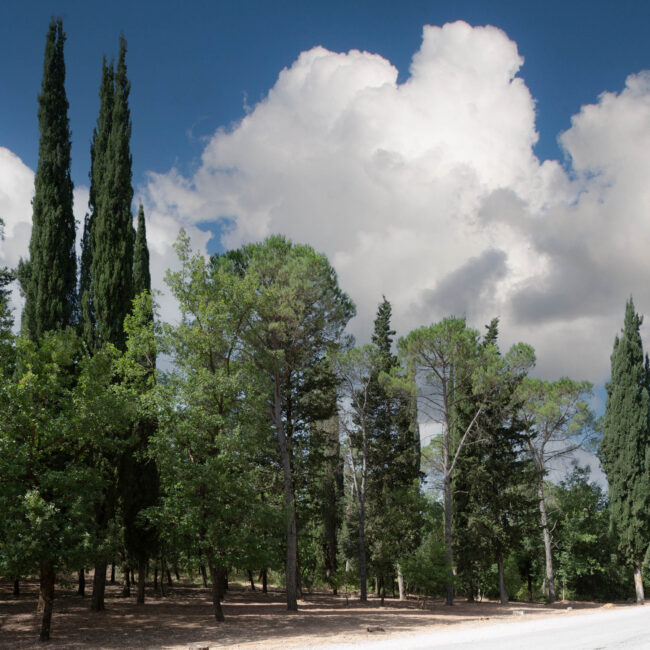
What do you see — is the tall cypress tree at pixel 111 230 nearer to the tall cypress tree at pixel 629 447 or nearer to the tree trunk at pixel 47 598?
the tree trunk at pixel 47 598

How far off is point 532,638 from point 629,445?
22.6 meters

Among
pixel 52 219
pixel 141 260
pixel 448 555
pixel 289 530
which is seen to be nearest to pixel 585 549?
pixel 448 555

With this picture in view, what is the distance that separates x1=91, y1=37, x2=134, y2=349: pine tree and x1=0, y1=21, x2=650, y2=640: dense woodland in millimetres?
86

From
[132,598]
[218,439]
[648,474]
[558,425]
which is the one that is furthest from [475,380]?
[132,598]

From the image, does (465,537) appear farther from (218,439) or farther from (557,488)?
(218,439)

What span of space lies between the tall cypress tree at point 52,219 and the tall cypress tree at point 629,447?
2962 centimetres

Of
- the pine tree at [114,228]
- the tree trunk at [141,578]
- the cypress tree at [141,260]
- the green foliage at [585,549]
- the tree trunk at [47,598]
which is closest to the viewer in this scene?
the tree trunk at [47,598]

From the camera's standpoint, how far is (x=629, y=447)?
1224 inches

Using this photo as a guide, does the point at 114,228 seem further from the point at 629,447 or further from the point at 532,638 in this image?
the point at 629,447

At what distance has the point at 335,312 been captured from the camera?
22891mm

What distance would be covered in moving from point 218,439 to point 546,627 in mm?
10555

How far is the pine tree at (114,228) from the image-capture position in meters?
20.2

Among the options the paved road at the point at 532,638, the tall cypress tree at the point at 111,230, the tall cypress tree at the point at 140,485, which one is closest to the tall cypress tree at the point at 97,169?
the tall cypress tree at the point at 111,230

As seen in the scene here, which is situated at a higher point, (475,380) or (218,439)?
(475,380)
